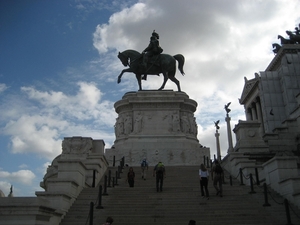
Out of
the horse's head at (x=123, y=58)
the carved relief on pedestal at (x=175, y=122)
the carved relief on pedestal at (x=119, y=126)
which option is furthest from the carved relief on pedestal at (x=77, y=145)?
the horse's head at (x=123, y=58)

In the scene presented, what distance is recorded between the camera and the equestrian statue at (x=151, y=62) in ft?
112

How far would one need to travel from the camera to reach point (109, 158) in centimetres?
2991

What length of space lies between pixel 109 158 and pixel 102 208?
51.1ft

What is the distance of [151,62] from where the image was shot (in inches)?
1356

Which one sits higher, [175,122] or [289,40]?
[289,40]

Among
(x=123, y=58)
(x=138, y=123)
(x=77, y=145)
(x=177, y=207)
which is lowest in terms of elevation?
(x=177, y=207)

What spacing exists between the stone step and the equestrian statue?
17.8 metres

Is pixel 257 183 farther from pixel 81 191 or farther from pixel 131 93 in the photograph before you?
pixel 131 93

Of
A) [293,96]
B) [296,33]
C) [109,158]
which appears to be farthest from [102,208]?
[296,33]

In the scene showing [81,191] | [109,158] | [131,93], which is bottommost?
[81,191]

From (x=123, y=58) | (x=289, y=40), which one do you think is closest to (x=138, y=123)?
(x=123, y=58)

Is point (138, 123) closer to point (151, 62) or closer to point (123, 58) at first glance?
point (151, 62)

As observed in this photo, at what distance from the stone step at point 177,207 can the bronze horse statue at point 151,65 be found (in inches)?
699

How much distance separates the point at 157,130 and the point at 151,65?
6916mm
